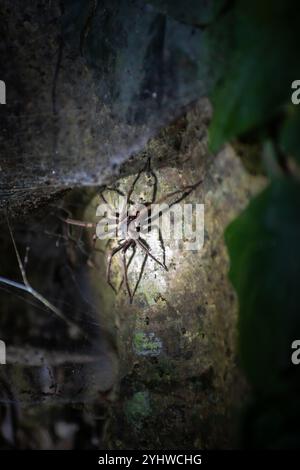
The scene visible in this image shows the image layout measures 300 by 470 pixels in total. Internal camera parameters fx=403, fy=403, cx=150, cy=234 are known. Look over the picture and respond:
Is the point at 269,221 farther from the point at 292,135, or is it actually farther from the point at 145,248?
the point at 145,248

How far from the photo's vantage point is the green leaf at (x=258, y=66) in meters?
1.17

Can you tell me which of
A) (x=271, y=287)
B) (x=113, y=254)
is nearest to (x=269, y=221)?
(x=271, y=287)

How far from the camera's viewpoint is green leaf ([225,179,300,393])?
1.22m

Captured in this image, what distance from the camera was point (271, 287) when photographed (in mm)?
1254

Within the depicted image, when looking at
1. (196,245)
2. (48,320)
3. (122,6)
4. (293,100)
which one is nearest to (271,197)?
(293,100)

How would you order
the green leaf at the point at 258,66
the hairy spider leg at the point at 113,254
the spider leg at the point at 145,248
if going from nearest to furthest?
the green leaf at the point at 258,66 → the spider leg at the point at 145,248 → the hairy spider leg at the point at 113,254

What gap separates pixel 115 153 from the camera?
195 cm

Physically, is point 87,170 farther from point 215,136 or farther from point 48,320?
point 48,320

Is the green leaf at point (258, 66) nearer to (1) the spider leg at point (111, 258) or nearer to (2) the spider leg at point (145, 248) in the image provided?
(2) the spider leg at point (145, 248)

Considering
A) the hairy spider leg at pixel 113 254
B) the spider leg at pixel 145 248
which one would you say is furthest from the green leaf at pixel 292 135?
the hairy spider leg at pixel 113 254

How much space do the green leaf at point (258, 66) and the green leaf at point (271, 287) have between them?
237 mm

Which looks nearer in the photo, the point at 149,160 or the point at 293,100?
the point at 293,100

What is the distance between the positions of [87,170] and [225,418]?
1.32 metres

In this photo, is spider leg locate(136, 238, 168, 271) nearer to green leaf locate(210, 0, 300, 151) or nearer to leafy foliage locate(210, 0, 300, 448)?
leafy foliage locate(210, 0, 300, 448)
